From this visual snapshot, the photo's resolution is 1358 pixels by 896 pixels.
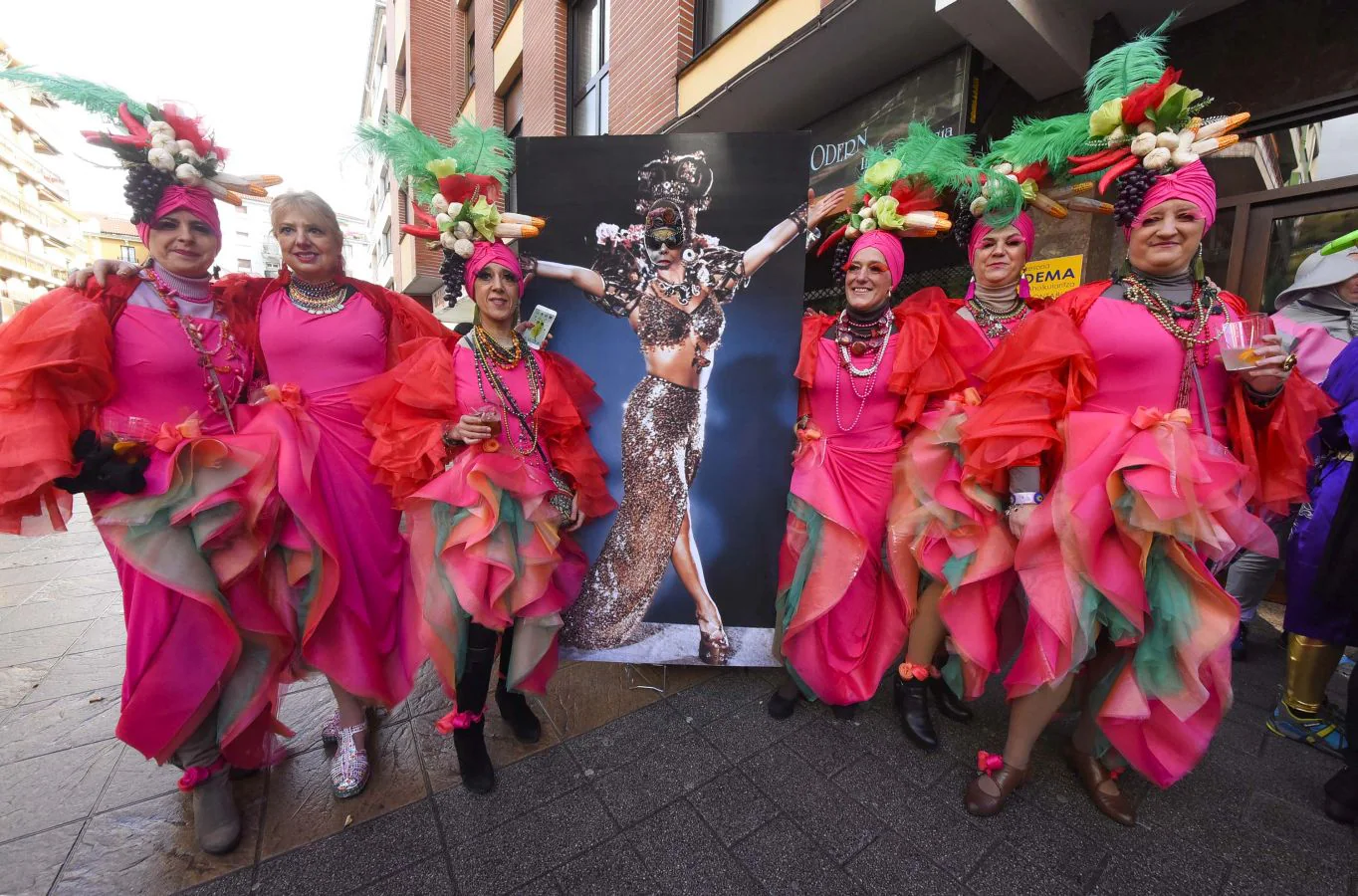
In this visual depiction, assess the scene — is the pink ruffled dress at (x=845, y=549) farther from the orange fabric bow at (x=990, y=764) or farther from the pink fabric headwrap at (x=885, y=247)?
the orange fabric bow at (x=990, y=764)

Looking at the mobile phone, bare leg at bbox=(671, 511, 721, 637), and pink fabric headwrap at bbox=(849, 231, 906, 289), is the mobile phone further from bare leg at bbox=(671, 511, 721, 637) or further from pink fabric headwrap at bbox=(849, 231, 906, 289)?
pink fabric headwrap at bbox=(849, 231, 906, 289)

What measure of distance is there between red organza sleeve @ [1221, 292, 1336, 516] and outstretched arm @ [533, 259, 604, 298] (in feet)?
8.08

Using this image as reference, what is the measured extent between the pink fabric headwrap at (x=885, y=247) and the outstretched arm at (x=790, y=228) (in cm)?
23

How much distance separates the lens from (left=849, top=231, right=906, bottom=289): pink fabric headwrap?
2.30 meters

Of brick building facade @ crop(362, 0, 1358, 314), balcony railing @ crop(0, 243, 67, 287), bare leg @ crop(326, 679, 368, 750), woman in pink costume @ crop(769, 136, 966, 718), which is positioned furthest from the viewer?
balcony railing @ crop(0, 243, 67, 287)

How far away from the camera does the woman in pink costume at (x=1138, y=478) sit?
5.54ft

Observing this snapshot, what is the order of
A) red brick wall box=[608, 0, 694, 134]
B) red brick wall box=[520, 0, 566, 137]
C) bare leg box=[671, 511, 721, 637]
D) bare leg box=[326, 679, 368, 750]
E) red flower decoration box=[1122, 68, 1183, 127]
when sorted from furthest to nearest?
1. red brick wall box=[520, 0, 566, 137]
2. red brick wall box=[608, 0, 694, 134]
3. bare leg box=[671, 511, 721, 637]
4. bare leg box=[326, 679, 368, 750]
5. red flower decoration box=[1122, 68, 1183, 127]

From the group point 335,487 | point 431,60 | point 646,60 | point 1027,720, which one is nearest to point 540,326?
point 335,487

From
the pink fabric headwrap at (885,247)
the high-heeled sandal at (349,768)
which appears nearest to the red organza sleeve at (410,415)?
the high-heeled sandal at (349,768)

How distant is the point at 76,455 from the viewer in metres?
1.68

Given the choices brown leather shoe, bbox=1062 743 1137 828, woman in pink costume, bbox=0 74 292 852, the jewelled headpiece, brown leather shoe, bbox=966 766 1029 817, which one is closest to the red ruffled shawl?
woman in pink costume, bbox=0 74 292 852

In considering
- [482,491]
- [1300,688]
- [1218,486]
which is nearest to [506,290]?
[482,491]

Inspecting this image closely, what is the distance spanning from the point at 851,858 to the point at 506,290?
8.03 feet

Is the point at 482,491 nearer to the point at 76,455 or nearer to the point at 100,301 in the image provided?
the point at 76,455
